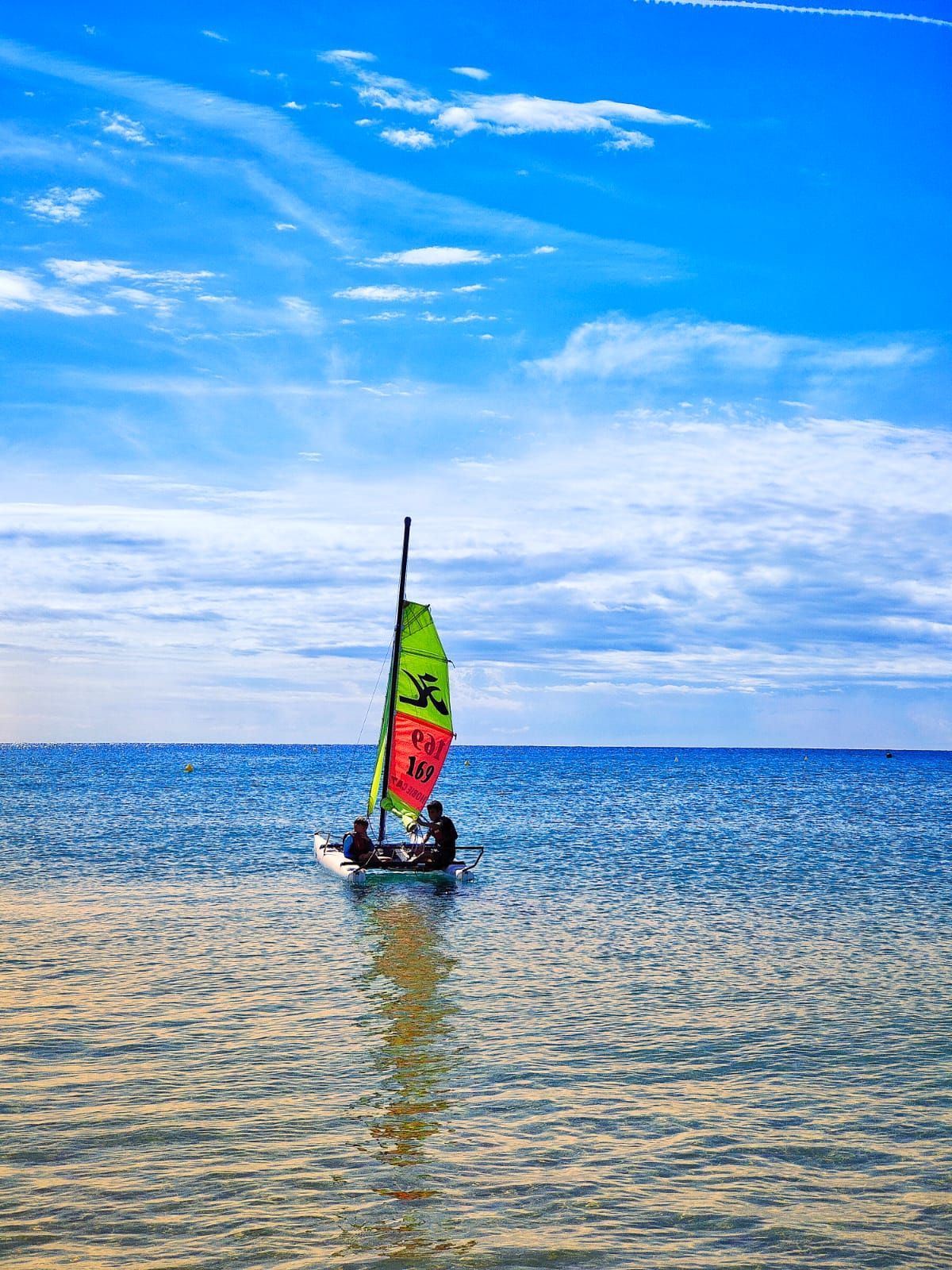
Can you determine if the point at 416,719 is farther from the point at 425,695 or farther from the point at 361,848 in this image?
the point at 361,848

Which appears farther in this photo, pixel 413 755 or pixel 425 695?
pixel 413 755

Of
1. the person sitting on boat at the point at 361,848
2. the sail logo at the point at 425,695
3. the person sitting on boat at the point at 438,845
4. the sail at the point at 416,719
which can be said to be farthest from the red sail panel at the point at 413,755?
the person sitting on boat at the point at 361,848

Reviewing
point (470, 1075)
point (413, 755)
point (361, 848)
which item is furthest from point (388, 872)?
point (470, 1075)

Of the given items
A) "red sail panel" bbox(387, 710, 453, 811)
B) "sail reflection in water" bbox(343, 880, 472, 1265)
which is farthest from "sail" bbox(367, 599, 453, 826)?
"sail reflection in water" bbox(343, 880, 472, 1265)

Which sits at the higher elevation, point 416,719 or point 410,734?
point 416,719

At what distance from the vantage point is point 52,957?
78.6 feet

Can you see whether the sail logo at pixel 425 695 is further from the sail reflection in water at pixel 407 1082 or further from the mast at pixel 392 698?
the sail reflection in water at pixel 407 1082

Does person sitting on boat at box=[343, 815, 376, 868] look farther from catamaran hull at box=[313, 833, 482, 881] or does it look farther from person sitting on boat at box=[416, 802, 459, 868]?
person sitting on boat at box=[416, 802, 459, 868]

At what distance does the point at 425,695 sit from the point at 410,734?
161 centimetres

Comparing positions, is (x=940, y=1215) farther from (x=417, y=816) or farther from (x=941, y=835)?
(x=941, y=835)

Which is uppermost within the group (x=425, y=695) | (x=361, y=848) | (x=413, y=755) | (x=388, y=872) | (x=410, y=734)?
(x=425, y=695)

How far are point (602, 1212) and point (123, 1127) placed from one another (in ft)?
20.0

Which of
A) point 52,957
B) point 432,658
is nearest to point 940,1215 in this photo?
point 52,957

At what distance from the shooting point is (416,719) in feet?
126
